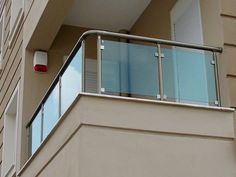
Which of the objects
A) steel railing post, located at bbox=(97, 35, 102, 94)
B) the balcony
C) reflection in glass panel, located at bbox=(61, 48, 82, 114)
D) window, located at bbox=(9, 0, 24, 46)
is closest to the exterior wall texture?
window, located at bbox=(9, 0, 24, 46)

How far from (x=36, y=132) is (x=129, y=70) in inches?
110

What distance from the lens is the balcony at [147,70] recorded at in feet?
25.5

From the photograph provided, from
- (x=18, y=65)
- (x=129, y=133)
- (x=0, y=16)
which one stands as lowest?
(x=129, y=133)

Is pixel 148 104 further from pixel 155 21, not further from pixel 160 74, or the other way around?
pixel 155 21

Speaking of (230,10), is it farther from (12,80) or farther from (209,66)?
(12,80)

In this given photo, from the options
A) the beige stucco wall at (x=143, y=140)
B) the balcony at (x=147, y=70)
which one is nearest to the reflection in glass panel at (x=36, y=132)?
the balcony at (x=147, y=70)

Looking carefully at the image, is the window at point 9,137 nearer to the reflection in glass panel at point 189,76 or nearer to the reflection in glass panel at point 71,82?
the reflection in glass panel at point 71,82

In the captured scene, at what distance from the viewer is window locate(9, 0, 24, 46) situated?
44.6 ft

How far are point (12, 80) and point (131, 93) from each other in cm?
577

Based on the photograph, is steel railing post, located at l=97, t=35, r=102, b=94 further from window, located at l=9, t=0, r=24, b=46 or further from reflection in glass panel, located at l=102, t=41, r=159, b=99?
window, located at l=9, t=0, r=24, b=46

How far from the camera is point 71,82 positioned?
8234 mm

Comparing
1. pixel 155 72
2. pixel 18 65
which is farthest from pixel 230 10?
pixel 18 65

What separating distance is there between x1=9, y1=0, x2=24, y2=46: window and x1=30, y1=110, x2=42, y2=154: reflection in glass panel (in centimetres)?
362

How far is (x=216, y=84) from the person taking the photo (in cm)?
804
